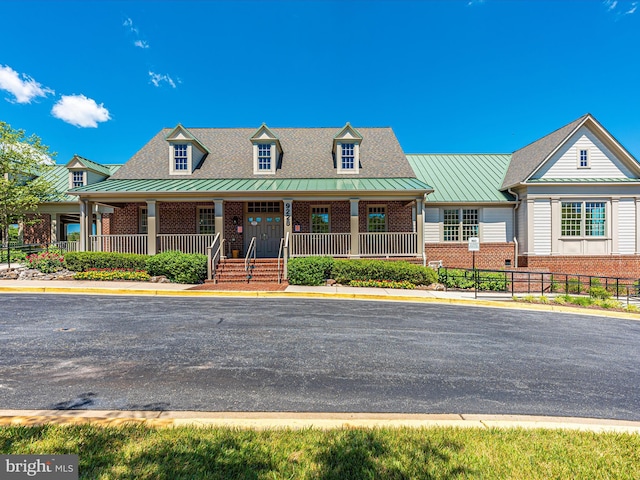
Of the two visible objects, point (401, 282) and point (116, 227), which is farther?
point (116, 227)

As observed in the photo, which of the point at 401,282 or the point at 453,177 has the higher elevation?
the point at 453,177

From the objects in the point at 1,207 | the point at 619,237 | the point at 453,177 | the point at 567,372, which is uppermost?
the point at 453,177

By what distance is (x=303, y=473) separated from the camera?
258 cm

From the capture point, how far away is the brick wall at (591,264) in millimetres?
17406

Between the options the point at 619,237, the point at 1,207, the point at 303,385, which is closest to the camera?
the point at 303,385

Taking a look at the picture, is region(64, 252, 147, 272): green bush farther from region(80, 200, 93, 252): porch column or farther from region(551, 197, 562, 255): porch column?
region(551, 197, 562, 255): porch column

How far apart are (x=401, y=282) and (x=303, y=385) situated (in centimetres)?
973

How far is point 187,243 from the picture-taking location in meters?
15.4

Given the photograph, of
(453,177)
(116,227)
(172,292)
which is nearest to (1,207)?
(116,227)

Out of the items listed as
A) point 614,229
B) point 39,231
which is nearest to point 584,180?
point 614,229

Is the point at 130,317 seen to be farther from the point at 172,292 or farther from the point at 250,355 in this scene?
the point at 250,355

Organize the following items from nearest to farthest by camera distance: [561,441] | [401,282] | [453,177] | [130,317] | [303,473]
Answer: [303,473] → [561,441] → [130,317] → [401,282] → [453,177]

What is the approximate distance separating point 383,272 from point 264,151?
1045 centimetres

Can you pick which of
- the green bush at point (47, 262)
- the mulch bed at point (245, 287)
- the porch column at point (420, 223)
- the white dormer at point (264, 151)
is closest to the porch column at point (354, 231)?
the porch column at point (420, 223)
